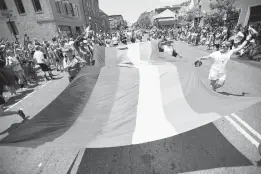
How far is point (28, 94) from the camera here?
7516mm

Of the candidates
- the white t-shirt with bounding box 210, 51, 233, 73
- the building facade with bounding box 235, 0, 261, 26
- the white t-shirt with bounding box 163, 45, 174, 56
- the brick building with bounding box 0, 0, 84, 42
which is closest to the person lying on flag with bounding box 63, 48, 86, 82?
the white t-shirt with bounding box 163, 45, 174, 56

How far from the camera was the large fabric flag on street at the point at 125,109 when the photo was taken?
7.90 ft

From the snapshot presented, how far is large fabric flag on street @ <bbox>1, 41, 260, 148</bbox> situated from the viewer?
2.41 meters

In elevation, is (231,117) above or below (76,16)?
below

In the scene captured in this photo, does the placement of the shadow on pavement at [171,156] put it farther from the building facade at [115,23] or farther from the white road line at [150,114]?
the building facade at [115,23]

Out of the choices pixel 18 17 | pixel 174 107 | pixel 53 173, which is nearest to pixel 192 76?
pixel 174 107

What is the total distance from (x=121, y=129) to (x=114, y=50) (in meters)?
4.67

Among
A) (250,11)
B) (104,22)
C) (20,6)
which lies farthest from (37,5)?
(104,22)

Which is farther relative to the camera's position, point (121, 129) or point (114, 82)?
point (114, 82)

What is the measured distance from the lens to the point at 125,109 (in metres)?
3.23

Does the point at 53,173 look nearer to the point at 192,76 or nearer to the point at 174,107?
the point at 174,107

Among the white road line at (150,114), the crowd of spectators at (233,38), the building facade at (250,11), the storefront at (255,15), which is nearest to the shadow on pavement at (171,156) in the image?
the white road line at (150,114)

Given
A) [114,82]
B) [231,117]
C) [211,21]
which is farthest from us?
[211,21]

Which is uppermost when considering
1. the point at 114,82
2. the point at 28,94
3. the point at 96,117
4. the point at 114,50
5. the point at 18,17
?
the point at 18,17
